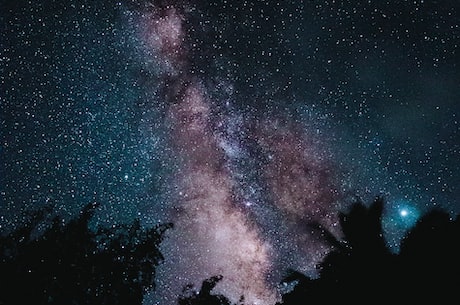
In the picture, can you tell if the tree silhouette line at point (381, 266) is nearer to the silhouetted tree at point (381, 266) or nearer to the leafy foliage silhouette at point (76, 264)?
the silhouetted tree at point (381, 266)

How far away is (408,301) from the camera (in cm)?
1050

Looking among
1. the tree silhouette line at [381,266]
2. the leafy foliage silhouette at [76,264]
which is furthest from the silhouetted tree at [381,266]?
the leafy foliage silhouette at [76,264]

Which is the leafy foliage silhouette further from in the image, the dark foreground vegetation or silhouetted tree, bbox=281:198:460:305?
silhouetted tree, bbox=281:198:460:305

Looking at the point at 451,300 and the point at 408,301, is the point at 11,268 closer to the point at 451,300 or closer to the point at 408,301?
the point at 408,301

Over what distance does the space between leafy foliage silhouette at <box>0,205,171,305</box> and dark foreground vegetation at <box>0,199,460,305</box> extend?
0.03 m

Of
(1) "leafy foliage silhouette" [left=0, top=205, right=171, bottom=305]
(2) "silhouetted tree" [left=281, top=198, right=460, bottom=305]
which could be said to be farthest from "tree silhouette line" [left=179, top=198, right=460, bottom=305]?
(1) "leafy foliage silhouette" [left=0, top=205, right=171, bottom=305]

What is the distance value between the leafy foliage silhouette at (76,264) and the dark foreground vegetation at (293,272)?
0.03 m

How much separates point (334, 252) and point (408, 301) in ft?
9.33

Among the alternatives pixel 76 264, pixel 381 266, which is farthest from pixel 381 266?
pixel 76 264

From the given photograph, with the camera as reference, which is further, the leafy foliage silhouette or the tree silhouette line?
the leafy foliage silhouette

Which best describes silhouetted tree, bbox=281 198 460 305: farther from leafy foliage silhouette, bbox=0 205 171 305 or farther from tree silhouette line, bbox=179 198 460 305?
leafy foliage silhouette, bbox=0 205 171 305

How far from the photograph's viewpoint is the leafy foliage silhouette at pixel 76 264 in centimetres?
1424

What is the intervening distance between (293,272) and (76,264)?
744 cm

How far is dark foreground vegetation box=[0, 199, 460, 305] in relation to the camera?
10742mm
